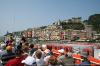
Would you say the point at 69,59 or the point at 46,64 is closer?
the point at 46,64

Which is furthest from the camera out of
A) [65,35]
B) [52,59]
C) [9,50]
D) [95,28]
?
[95,28]

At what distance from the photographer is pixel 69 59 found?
1184cm

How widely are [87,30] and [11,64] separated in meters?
184

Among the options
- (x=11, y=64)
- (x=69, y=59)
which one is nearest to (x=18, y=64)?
(x=11, y=64)

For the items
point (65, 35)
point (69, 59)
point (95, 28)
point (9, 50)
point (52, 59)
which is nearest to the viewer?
point (52, 59)

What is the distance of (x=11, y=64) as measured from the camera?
29.1ft

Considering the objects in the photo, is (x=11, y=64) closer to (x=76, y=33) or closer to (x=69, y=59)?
(x=69, y=59)

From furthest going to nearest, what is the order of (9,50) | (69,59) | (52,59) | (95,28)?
(95,28), (69,59), (9,50), (52,59)

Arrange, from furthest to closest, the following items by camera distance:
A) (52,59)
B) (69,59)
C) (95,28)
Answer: (95,28) < (69,59) < (52,59)

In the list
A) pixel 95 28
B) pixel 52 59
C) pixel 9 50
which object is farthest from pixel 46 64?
pixel 95 28

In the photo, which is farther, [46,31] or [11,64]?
[46,31]

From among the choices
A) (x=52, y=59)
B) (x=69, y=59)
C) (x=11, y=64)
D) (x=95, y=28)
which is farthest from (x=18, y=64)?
(x=95, y=28)

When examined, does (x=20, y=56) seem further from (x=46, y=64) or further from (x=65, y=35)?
(x=65, y=35)

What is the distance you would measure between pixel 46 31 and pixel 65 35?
47.3 feet
